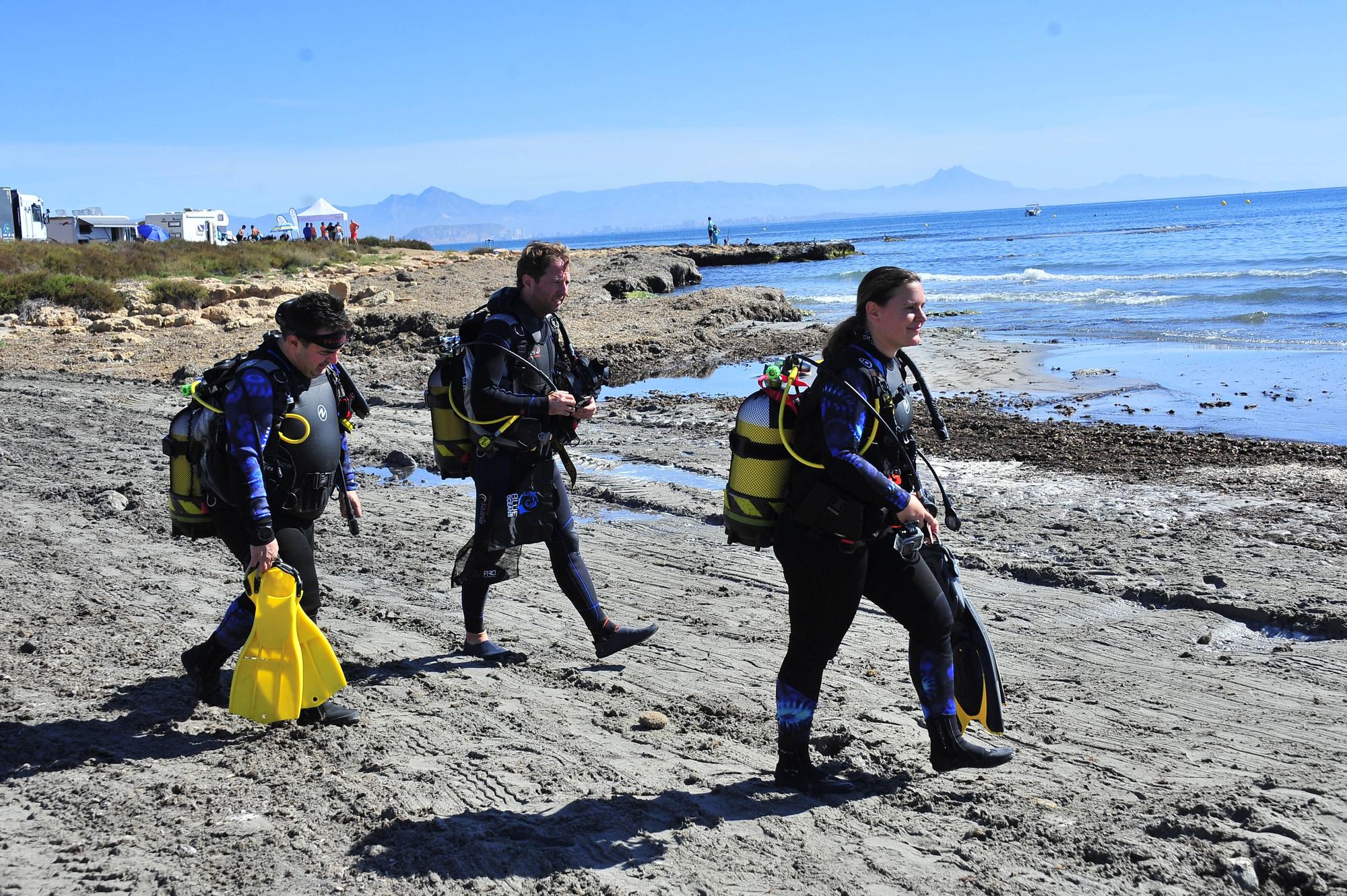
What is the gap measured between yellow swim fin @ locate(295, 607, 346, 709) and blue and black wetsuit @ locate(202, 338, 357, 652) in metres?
0.17

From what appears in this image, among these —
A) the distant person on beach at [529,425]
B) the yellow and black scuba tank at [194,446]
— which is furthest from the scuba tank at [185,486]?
the distant person on beach at [529,425]

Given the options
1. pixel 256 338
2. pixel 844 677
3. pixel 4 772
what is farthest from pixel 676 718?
pixel 256 338

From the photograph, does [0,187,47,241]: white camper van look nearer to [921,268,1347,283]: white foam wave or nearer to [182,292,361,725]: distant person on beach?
[921,268,1347,283]: white foam wave

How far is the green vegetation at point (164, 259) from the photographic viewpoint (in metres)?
28.9

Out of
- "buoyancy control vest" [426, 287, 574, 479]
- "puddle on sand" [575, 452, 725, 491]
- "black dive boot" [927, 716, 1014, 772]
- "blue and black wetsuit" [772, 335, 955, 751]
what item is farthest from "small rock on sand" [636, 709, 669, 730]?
"puddle on sand" [575, 452, 725, 491]

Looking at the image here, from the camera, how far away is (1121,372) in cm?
1599

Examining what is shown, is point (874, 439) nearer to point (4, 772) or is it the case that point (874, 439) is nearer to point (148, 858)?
point (148, 858)

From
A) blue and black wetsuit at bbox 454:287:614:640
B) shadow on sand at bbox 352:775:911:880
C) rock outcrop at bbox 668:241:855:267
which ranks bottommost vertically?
shadow on sand at bbox 352:775:911:880

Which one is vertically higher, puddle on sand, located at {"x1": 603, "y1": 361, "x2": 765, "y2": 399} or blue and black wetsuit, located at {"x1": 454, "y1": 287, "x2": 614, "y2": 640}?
blue and black wetsuit, located at {"x1": 454, "y1": 287, "x2": 614, "y2": 640}

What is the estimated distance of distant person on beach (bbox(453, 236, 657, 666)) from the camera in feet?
15.9

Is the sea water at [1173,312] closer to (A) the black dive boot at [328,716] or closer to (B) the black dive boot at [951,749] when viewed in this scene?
(B) the black dive boot at [951,749]

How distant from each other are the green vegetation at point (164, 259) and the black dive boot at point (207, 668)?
24714mm

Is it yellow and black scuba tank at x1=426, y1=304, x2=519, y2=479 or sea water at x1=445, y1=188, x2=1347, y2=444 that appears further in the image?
sea water at x1=445, y1=188, x2=1347, y2=444

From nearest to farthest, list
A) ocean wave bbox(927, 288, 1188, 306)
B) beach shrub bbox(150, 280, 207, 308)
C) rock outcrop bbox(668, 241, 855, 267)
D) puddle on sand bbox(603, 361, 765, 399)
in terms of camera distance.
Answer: puddle on sand bbox(603, 361, 765, 399)
beach shrub bbox(150, 280, 207, 308)
ocean wave bbox(927, 288, 1188, 306)
rock outcrop bbox(668, 241, 855, 267)
